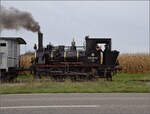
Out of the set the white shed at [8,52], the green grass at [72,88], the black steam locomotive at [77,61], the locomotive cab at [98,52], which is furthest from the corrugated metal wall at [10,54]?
the locomotive cab at [98,52]

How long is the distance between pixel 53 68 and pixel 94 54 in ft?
10.8

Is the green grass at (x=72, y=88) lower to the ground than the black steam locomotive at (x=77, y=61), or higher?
lower

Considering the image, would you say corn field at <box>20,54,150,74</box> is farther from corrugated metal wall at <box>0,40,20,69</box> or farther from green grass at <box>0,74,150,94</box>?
green grass at <box>0,74,150,94</box>

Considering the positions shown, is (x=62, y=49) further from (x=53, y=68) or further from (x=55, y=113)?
(x=55, y=113)

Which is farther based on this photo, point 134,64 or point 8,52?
point 134,64

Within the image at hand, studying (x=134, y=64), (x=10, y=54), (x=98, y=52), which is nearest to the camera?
(x=98, y=52)

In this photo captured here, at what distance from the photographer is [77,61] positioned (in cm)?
1684

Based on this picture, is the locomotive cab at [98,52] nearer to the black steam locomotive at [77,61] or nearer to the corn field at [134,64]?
the black steam locomotive at [77,61]

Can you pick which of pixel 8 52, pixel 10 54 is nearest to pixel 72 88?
pixel 8 52

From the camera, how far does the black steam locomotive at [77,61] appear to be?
16688 millimetres

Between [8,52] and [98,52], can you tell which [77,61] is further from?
[8,52]

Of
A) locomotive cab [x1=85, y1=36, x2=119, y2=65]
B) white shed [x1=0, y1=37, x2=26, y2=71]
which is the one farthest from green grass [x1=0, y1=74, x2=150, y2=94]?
white shed [x1=0, y1=37, x2=26, y2=71]

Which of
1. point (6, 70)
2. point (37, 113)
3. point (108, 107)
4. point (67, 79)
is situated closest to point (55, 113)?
point (37, 113)

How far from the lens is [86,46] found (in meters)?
16.8
